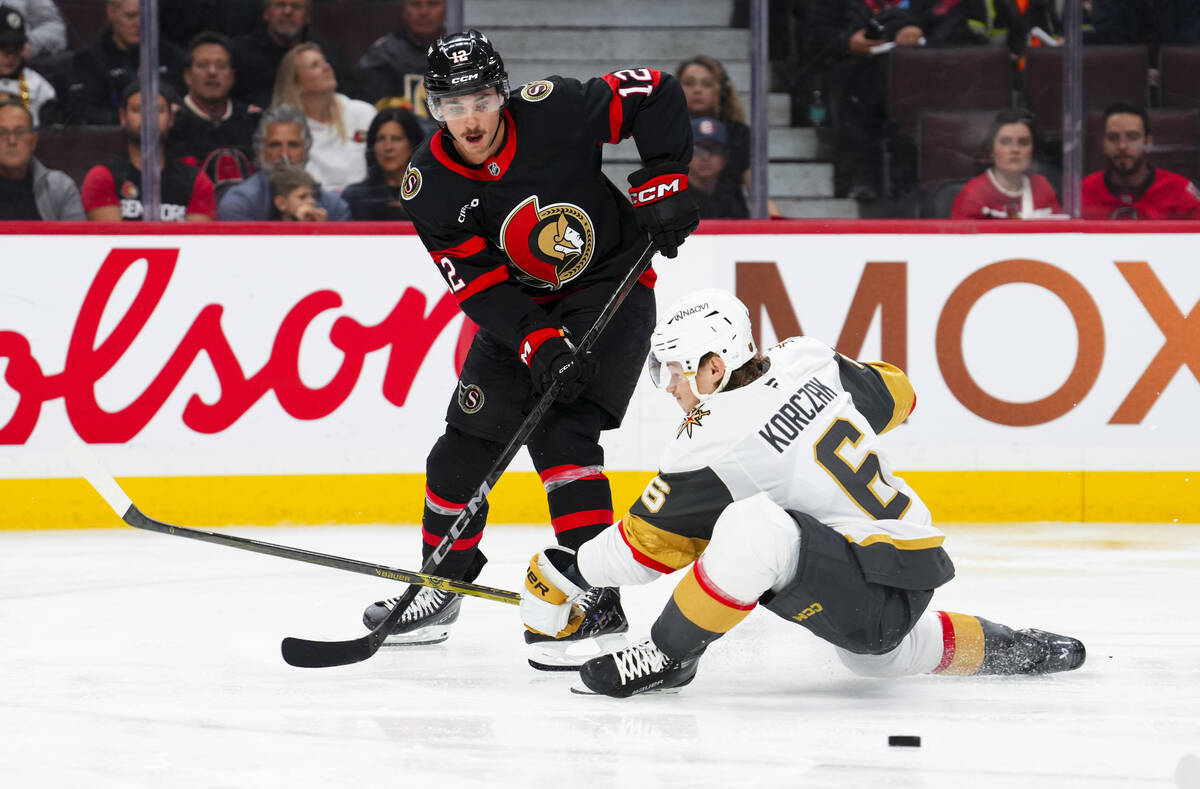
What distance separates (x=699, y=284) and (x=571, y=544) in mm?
1871

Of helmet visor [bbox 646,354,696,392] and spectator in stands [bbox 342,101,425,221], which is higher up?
spectator in stands [bbox 342,101,425,221]

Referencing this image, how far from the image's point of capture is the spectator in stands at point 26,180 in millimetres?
4465

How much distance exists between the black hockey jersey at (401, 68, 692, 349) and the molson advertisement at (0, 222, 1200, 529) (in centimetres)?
156

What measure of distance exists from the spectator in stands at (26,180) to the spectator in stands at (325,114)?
2.17 ft

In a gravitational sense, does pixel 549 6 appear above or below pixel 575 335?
above

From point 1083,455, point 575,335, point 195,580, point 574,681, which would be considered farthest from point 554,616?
point 1083,455

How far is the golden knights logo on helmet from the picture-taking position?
2865mm

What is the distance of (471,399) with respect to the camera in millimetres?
2930

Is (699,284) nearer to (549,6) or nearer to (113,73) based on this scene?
(549,6)

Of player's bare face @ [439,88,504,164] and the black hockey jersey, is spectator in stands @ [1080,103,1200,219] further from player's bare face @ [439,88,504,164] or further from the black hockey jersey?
player's bare face @ [439,88,504,164]

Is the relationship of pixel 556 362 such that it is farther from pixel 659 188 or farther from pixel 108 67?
pixel 108 67

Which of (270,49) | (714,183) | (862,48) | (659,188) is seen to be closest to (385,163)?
(270,49)

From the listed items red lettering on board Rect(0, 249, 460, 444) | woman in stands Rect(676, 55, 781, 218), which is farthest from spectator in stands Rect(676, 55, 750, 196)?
red lettering on board Rect(0, 249, 460, 444)

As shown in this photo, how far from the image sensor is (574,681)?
2627mm
